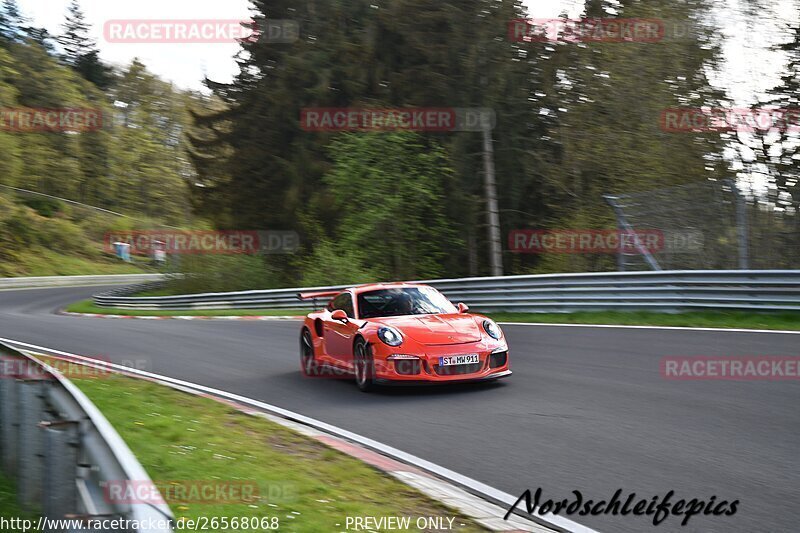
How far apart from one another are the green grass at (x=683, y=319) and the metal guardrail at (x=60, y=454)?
1071cm

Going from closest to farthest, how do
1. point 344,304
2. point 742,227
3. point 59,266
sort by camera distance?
point 344,304, point 742,227, point 59,266

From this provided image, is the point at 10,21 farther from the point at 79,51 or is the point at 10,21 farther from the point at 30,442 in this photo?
the point at 30,442

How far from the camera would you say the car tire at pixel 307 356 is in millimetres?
11719

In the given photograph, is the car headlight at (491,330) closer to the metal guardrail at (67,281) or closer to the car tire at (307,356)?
the car tire at (307,356)

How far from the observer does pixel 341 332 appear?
10.7 metres

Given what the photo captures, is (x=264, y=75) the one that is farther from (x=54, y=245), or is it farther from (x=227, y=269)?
(x=54, y=245)

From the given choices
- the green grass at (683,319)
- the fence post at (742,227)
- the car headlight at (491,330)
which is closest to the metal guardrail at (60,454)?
the car headlight at (491,330)

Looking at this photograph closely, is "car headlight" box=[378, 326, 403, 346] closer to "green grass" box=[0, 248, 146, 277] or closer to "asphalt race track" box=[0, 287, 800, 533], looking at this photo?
"asphalt race track" box=[0, 287, 800, 533]

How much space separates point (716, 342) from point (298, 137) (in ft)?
85.9

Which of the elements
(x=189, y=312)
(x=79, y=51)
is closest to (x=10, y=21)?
(x=79, y=51)

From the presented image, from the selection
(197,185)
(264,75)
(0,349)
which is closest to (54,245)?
(197,185)

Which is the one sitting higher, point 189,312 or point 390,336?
point 390,336

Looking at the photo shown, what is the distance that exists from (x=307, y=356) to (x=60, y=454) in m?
7.58

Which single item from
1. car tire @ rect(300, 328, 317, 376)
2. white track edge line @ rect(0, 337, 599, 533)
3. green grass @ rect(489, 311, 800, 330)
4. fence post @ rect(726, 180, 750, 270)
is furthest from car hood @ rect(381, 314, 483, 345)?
fence post @ rect(726, 180, 750, 270)
